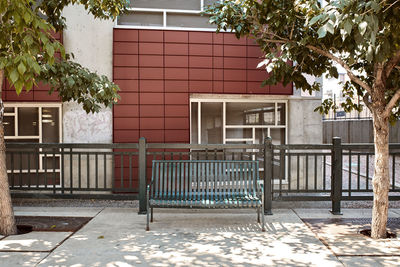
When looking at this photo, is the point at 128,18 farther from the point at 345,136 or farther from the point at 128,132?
the point at 345,136

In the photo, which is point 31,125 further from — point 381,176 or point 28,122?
point 381,176

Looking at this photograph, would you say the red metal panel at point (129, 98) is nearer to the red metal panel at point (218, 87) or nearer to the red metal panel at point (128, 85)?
the red metal panel at point (128, 85)

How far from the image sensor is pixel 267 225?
588 cm

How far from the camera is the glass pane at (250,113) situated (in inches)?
364

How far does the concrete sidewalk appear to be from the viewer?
14.3 ft

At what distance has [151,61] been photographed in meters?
8.77

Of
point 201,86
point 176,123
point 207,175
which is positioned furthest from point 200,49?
point 207,175

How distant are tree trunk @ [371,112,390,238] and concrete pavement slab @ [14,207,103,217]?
482 cm

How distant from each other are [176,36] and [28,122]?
4.28m

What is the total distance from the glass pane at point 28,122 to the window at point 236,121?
12.9 feet

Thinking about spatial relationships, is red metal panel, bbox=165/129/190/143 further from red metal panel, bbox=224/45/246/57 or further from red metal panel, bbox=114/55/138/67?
red metal panel, bbox=224/45/246/57

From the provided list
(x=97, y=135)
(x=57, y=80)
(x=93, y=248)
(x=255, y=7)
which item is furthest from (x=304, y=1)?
(x=97, y=135)

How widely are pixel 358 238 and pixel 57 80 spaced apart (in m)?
5.43

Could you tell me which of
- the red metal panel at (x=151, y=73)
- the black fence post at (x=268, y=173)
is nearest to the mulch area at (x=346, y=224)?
the black fence post at (x=268, y=173)
